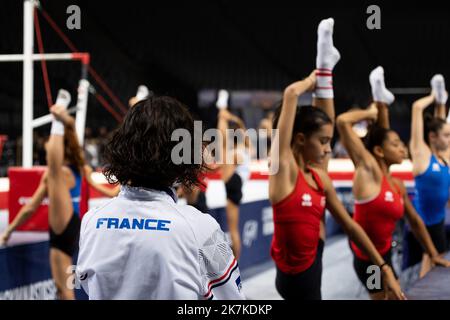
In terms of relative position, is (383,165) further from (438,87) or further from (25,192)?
(25,192)

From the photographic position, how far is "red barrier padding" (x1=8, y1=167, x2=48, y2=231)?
4.23 meters

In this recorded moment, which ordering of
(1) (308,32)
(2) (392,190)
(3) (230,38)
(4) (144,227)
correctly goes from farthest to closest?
(3) (230,38) < (1) (308,32) < (2) (392,190) < (4) (144,227)

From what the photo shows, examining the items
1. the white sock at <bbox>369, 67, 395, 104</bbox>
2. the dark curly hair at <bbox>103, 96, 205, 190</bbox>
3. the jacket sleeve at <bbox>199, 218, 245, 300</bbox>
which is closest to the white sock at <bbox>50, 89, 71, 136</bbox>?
the white sock at <bbox>369, 67, 395, 104</bbox>

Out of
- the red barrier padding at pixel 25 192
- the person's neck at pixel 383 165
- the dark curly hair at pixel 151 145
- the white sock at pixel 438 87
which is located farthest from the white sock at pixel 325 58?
the red barrier padding at pixel 25 192

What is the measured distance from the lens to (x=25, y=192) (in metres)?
4.26

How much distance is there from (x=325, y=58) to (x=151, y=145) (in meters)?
1.28

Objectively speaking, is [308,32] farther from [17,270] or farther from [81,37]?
[17,270]

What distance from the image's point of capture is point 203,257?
944mm

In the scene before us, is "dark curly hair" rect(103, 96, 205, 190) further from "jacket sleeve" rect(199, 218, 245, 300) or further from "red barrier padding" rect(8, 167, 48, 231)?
"red barrier padding" rect(8, 167, 48, 231)

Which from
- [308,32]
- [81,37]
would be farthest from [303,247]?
[308,32]

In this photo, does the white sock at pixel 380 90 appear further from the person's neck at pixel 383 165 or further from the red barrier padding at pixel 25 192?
the red barrier padding at pixel 25 192

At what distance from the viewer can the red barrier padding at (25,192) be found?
4234 millimetres

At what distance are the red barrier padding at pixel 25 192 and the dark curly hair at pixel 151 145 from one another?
3384 millimetres

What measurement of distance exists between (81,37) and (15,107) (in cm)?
193
